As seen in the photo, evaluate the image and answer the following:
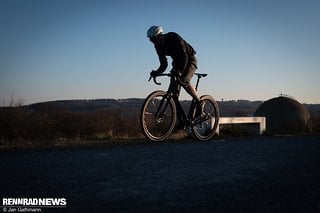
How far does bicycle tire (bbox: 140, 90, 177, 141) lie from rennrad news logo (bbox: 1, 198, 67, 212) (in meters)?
4.67

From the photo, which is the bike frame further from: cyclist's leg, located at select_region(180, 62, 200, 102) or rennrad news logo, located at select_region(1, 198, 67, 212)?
rennrad news logo, located at select_region(1, 198, 67, 212)

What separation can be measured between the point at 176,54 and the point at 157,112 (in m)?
1.11

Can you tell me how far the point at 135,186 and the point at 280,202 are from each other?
49.0 inches

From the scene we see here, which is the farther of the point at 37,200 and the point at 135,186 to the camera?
the point at 135,186

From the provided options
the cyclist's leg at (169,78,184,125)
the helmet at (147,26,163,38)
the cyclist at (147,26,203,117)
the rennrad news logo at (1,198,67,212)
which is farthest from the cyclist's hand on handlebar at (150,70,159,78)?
the rennrad news logo at (1,198,67,212)

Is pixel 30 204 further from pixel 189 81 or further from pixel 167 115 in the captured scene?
pixel 189 81

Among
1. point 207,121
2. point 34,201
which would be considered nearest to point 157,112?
point 207,121

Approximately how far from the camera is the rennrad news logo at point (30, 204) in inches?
112

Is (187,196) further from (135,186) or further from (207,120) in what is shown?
(207,120)

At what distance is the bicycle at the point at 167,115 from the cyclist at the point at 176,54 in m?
0.11

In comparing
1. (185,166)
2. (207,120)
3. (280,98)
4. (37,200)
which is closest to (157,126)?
(207,120)

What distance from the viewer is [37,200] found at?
3.07m

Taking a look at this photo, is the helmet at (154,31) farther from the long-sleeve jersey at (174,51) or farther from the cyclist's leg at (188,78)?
the cyclist's leg at (188,78)

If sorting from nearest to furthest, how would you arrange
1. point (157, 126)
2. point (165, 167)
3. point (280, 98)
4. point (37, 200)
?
point (37, 200) → point (165, 167) → point (157, 126) → point (280, 98)
